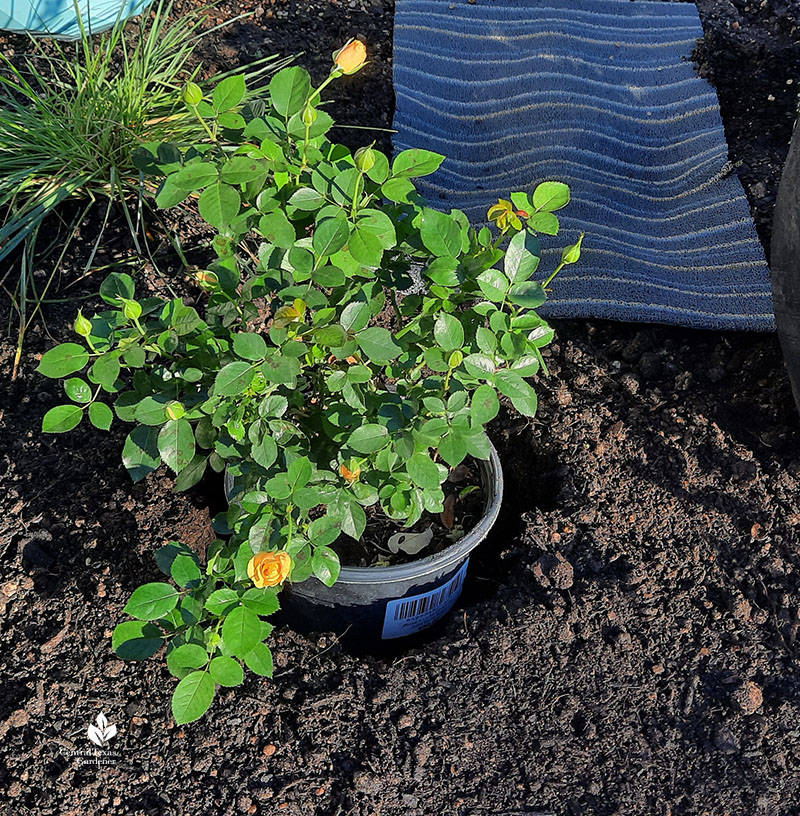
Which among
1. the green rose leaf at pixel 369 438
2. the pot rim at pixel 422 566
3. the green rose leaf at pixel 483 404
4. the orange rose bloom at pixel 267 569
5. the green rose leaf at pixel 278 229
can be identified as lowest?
the pot rim at pixel 422 566

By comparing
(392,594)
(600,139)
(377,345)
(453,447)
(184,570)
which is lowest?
(392,594)

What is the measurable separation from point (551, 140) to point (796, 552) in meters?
1.31

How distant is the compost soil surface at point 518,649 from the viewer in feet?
3.98

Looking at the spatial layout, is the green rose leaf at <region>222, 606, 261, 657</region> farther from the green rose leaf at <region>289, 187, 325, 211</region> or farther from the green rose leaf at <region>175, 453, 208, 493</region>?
the green rose leaf at <region>289, 187, 325, 211</region>

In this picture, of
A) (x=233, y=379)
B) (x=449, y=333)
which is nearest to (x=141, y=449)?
(x=233, y=379)

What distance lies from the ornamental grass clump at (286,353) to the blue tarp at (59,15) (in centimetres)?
151

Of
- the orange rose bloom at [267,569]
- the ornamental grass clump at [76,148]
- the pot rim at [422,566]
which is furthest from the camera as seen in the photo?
the ornamental grass clump at [76,148]

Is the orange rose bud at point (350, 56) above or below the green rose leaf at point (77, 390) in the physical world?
above

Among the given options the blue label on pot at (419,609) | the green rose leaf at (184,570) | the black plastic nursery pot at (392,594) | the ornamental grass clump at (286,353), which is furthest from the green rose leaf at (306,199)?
the blue label on pot at (419,609)

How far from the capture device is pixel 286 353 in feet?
3.06

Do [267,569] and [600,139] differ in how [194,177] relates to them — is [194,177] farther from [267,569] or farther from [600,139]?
[600,139]

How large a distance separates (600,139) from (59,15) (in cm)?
155

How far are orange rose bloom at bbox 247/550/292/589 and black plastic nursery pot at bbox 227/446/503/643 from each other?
363 mm

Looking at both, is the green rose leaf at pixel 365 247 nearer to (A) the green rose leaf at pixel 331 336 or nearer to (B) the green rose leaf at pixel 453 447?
(A) the green rose leaf at pixel 331 336
